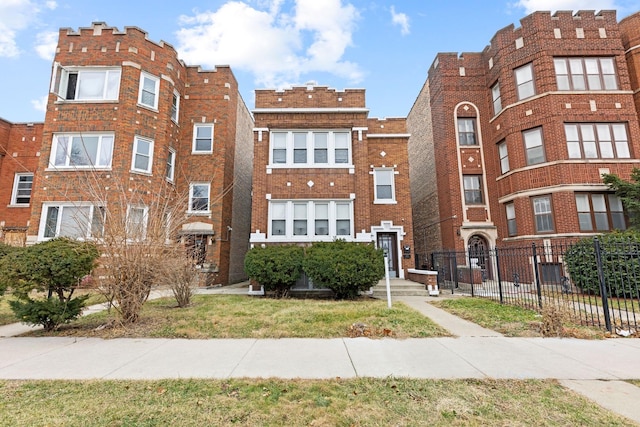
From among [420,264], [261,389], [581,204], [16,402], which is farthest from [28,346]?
[581,204]

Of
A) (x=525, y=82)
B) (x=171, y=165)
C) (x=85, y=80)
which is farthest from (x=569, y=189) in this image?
(x=85, y=80)

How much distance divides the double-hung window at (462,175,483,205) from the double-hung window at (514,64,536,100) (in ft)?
14.8

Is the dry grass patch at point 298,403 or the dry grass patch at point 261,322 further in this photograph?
the dry grass patch at point 261,322

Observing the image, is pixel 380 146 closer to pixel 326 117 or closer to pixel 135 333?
pixel 326 117

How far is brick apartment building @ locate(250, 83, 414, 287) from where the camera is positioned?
12781 millimetres

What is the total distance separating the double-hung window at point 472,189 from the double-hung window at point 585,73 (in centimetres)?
561

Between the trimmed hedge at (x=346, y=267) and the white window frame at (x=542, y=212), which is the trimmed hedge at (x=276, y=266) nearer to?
the trimmed hedge at (x=346, y=267)

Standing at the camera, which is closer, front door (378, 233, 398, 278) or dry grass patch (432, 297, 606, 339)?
dry grass patch (432, 297, 606, 339)

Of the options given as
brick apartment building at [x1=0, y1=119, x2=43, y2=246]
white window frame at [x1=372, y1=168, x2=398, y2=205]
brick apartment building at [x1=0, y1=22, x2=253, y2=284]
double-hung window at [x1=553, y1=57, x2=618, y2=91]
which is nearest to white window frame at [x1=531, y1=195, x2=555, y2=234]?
double-hung window at [x1=553, y1=57, x2=618, y2=91]

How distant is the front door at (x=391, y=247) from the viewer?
15.3 meters

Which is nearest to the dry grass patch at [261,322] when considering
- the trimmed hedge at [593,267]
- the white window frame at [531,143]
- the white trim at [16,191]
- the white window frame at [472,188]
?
the trimmed hedge at [593,267]

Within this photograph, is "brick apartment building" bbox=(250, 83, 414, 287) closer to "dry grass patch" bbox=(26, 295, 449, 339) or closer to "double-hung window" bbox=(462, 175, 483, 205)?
"dry grass patch" bbox=(26, 295, 449, 339)

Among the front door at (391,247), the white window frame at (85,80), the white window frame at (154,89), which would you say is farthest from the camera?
the front door at (391,247)

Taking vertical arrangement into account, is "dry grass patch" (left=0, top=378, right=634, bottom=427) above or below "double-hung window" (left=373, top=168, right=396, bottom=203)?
below
